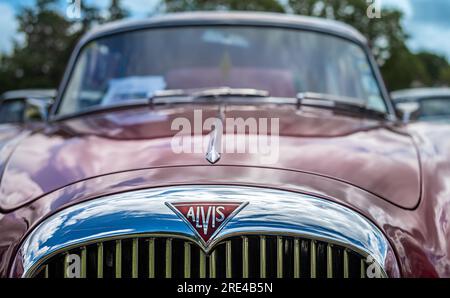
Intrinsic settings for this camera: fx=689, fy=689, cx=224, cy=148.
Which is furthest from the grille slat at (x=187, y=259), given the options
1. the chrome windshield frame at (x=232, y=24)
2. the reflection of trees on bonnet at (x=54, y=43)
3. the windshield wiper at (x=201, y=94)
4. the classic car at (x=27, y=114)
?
the reflection of trees on bonnet at (x=54, y=43)

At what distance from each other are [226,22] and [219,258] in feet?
7.52

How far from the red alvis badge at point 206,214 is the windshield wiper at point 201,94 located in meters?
1.43

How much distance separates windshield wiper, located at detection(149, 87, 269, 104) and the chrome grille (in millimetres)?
1495

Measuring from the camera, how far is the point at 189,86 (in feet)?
11.8

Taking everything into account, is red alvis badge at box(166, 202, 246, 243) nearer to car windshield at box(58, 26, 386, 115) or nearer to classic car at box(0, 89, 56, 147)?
classic car at box(0, 89, 56, 147)

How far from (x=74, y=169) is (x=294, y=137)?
80 cm

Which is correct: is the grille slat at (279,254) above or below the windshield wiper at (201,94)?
below

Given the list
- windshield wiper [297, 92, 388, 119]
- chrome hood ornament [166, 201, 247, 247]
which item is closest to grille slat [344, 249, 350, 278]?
chrome hood ornament [166, 201, 247, 247]

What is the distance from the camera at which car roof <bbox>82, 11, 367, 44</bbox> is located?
3.96 metres

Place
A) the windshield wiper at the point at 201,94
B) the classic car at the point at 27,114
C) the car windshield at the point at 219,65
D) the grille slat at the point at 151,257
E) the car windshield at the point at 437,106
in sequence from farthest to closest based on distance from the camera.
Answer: the car windshield at the point at 437,106, the car windshield at the point at 219,65, the windshield wiper at the point at 201,94, the classic car at the point at 27,114, the grille slat at the point at 151,257

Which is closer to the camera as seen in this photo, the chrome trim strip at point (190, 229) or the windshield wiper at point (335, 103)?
the chrome trim strip at point (190, 229)

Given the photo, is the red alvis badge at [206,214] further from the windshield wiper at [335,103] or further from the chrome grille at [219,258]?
the windshield wiper at [335,103]

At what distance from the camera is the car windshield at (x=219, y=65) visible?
12.0 ft
